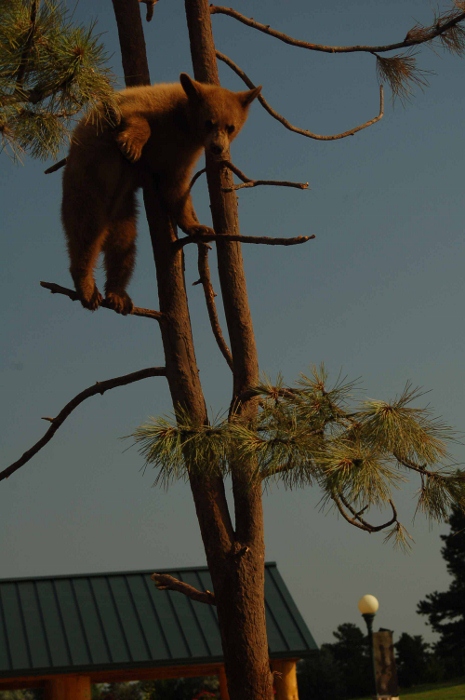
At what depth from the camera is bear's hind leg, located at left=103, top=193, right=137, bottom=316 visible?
3.48 m

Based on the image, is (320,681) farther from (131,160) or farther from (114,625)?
(131,160)

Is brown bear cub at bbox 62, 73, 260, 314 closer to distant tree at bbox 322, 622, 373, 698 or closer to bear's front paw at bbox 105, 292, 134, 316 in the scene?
bear's front paw at bbox 105, 292, 134, 316

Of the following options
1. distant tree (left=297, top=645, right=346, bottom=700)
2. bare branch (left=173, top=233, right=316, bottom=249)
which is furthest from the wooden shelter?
distant tree (left=297, top=645, right=346, bottom=700)

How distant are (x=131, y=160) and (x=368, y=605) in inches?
252

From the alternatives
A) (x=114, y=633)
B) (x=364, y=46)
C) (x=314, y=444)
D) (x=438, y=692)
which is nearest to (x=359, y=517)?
(x=314, y=444)

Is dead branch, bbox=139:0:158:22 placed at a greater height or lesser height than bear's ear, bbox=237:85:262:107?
greater

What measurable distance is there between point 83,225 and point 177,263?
1.34 ft

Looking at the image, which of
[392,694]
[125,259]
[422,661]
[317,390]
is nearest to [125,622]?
[392,694]

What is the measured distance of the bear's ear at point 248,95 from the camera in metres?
Answer: 3.53

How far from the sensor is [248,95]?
11.6 feet

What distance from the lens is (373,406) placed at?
8.96 feet

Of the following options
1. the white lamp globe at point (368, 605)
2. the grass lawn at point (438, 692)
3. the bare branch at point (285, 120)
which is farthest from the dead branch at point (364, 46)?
the grass lawn at point (438, 692)

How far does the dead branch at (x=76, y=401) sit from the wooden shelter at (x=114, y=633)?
3.86 metres

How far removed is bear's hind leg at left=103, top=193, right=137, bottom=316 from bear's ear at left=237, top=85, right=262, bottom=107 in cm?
58
